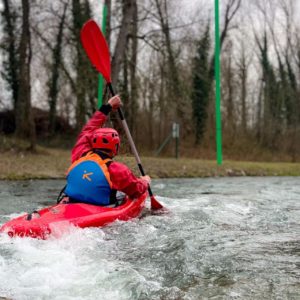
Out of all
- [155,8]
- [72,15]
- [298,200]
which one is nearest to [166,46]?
[155,8]

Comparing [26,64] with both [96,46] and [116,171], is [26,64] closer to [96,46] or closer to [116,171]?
[96,46]

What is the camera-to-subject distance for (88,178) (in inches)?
199

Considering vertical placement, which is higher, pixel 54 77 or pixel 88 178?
pixel 54 77

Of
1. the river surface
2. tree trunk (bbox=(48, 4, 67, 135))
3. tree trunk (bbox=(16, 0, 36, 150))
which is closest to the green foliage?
tree trunk (bbox=(48, 4, 67, 135))

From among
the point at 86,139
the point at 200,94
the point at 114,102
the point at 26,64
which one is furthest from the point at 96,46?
the point at 200,94

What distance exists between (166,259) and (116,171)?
1504mm

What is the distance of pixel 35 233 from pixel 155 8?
14.0 metres

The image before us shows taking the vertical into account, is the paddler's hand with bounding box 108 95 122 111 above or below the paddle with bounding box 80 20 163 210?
below

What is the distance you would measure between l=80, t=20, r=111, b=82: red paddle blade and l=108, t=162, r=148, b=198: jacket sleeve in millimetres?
2091

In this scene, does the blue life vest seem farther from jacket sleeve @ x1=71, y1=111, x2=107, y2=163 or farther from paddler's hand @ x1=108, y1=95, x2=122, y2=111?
paddler's hand @ x1=108, y1=95, x2=122, y2=111

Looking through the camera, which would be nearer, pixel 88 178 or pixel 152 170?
pixel 88 178

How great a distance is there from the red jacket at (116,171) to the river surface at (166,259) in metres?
0.38

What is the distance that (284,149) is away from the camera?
25.4 metres

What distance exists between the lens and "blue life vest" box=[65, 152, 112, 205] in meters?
5.05
